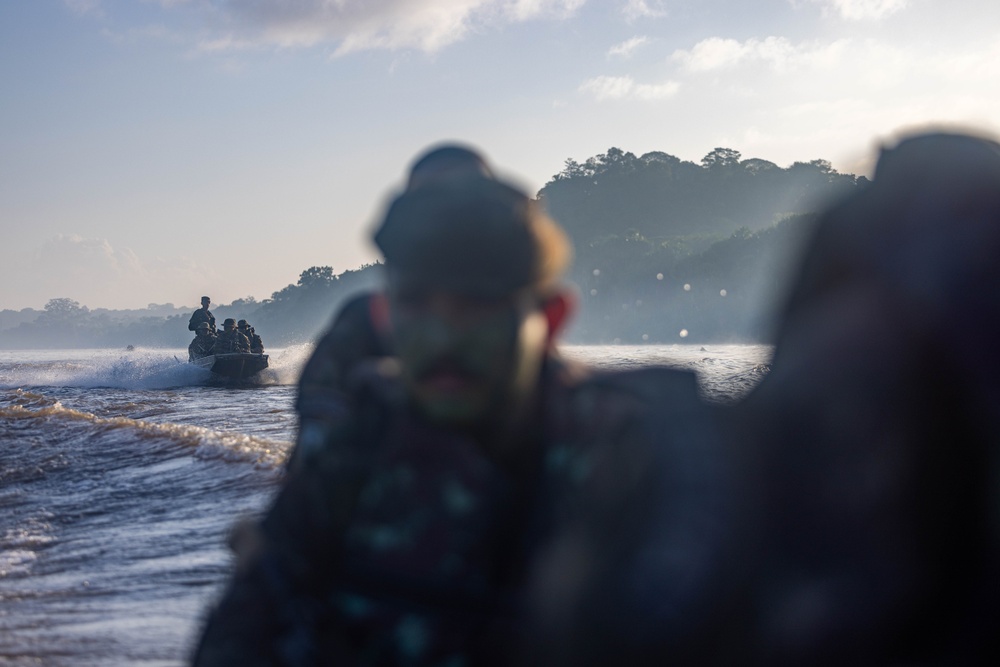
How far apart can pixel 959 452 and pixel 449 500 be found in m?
0.77

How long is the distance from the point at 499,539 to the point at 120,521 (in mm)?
6684

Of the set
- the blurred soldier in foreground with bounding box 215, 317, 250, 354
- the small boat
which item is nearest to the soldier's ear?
the small boat

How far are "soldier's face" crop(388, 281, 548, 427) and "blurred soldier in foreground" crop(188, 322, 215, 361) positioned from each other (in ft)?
98.4

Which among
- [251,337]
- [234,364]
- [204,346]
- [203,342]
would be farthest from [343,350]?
[251,337]

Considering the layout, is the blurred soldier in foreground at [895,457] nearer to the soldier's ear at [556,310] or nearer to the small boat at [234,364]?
the soldier's ear at [556,310]

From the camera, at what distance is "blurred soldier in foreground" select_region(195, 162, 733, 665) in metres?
1.37

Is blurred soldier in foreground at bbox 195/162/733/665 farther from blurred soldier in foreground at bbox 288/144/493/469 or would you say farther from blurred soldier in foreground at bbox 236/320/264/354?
blurred soldier in foreground at bbox 236/320/264/354

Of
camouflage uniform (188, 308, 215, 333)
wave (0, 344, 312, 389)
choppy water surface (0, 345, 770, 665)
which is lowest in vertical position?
choppy water surface (0, 345, 770, 665)

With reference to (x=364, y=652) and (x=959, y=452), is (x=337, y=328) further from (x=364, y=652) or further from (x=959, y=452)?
(x=959, y=452)

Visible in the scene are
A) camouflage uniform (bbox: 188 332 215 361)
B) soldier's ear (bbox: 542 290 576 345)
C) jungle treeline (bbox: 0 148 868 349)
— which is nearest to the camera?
soldier's ear (bbox: 542 290 576 345)

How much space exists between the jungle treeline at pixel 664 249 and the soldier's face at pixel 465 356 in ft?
159

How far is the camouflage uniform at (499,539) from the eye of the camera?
1.27 m

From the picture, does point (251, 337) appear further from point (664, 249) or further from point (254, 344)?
point (664, 249)

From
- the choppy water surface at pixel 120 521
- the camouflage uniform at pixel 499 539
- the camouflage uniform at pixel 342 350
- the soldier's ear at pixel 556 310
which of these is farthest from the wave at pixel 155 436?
the soldier's ear at pixel 556 310
